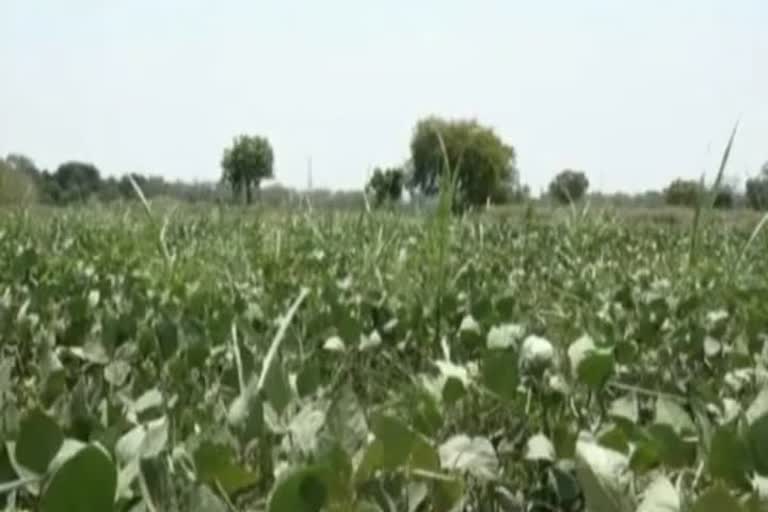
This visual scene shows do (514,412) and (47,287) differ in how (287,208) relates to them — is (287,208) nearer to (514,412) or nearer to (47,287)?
(47,287)

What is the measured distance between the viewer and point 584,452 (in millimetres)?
806

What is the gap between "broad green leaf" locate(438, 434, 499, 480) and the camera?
3.15 ft

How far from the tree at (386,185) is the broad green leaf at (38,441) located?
3765 mm

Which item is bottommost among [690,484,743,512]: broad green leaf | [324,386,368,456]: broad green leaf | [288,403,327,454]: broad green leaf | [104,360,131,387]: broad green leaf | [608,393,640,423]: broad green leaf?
[104,360,131,387]: broad green leaf

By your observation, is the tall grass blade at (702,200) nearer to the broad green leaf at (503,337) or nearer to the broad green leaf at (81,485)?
the broad green leaf at (503,337)

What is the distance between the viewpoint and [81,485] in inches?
23.7

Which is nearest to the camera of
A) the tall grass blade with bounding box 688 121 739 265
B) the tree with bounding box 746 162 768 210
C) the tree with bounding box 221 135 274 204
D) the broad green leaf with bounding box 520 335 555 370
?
the broad green leaf with bounding box 520 335 555 370

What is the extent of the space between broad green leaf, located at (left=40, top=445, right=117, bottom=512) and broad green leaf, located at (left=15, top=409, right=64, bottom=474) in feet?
0.68

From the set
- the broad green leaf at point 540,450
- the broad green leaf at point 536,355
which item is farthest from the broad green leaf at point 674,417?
the broad green leaf at point 536,355

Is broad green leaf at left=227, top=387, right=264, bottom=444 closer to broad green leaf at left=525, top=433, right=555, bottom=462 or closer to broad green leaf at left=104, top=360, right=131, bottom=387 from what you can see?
broad green leaf at left=525, top=433, right=555, bottom=462

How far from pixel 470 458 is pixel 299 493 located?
0.31 metres

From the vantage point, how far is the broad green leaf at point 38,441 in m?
0.81

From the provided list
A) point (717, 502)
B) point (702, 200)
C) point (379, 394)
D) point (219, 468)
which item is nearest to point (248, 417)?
point (219, 468)

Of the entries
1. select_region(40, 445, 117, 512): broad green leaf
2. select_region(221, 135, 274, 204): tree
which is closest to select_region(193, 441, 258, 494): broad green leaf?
select_region(40, 445, 117, 512): broad green leaf
